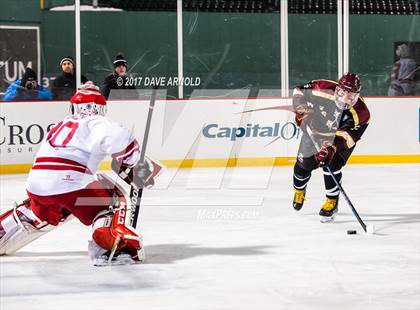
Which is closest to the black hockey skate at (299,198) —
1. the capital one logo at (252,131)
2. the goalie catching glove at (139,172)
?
the goalie catching glove at (139,172)

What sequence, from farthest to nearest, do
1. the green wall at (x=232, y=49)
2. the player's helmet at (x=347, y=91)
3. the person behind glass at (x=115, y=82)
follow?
1. the green wall at (x=232, y=49)
2. the person behind glass at (x=115, y=82)
3. the player's helmet at (x=347, y=91)

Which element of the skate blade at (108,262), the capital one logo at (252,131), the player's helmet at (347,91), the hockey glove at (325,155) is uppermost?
the player's helmet at (347,91)

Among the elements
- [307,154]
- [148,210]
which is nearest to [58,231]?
[148,210]

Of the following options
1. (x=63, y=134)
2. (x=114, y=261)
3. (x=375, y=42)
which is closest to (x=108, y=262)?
(x=114, y=261)

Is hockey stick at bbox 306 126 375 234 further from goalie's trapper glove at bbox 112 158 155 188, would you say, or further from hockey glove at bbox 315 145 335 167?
goalie's trapper glove at bbox 112 158 155 188

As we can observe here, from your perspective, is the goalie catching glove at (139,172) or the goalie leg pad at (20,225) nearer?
the goalie catching glove at (139,172)

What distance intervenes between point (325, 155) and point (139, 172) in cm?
171

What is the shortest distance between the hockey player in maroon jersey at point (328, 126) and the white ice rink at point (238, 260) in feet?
0.87

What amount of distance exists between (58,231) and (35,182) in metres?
1.38

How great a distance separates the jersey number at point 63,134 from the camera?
15.3 ft

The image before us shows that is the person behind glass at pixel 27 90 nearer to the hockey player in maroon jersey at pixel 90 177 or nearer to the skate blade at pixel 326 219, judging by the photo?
the skate blade at pixel 326 219

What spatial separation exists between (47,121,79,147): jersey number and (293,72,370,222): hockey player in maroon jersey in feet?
6.53

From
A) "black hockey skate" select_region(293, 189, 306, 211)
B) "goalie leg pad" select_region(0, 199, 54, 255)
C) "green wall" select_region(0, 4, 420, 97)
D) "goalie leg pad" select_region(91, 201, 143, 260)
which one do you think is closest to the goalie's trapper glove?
"goalie leg pad" select_region(91, 201, 143, 260)

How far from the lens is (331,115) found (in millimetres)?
6418
